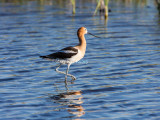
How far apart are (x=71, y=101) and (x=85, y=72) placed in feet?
11.7

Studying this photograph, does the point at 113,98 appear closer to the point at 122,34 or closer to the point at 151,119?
the point at 151,119

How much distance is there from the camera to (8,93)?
1116 centimetres

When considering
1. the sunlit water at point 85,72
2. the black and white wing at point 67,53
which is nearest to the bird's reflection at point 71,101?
the sunlit water at point 85,72

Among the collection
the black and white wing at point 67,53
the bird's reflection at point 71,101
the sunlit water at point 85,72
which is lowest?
the bird's reflection at point 71,101

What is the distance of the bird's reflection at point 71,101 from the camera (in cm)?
951

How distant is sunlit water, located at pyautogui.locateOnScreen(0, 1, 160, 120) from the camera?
9602mm

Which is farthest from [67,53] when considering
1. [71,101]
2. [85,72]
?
[71,101]

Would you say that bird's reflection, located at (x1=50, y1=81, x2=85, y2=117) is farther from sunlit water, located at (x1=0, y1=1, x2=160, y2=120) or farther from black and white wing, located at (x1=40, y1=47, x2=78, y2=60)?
black and white wing, located at (x1=40, y1=47, x2=78, y2=60)

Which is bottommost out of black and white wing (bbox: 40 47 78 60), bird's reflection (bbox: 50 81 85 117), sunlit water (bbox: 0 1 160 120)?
bird's reflection (bbox: 50 81 85 117)

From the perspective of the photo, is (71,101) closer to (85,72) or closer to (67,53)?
(67,53)

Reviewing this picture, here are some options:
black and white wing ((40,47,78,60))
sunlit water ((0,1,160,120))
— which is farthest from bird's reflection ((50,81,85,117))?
black and white wing ((40,47,78,60))

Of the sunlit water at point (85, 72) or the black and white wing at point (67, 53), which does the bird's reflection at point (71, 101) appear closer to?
the sunlit water at point (85, 72)

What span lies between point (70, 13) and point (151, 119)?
2413cm

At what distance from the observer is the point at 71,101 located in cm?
1039
